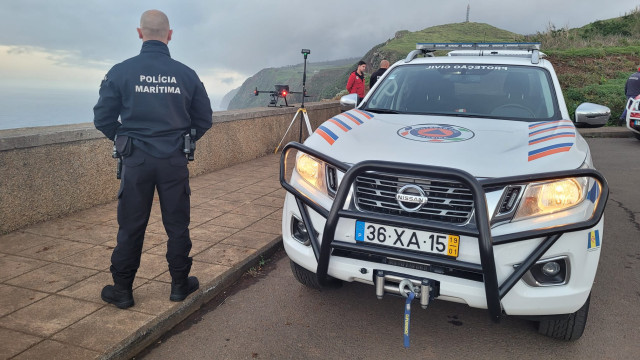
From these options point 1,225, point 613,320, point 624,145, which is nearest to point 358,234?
point 613,320

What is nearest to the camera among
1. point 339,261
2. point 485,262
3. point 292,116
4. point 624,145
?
point 485,262

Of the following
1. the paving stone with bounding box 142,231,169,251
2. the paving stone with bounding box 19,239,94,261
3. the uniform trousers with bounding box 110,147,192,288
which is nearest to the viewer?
the uniform trousers with bounding box 110,147,192,288

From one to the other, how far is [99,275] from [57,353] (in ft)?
3.64

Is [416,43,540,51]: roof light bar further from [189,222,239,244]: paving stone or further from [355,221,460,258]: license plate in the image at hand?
[355,221,460,258]: license plate

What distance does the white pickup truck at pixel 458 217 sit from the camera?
2.60 metres

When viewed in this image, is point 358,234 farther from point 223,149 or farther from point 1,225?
point 223,149

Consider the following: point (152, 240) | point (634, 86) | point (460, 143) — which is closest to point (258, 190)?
point (152, 240)

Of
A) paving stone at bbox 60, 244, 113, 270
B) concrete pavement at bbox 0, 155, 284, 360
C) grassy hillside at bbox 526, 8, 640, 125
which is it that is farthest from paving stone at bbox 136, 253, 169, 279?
grassy hillside at bbox 526, 8, 640, 125

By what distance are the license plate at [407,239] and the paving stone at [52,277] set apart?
227 centimetres

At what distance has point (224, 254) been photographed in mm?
4379

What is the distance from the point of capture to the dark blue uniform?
3100 mm

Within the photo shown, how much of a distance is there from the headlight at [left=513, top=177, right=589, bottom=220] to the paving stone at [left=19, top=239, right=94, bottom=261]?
11.7 feet

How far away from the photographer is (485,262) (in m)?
2.50

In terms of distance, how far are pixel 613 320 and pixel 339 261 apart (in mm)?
2039
